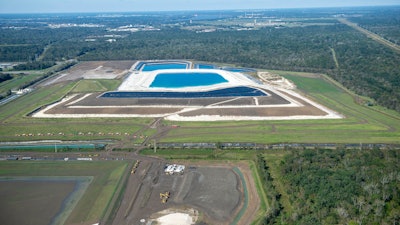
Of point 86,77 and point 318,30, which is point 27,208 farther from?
point 318,30

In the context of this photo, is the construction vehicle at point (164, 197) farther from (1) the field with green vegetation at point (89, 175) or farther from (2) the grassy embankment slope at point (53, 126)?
(2) the grassy embankment slope at point (53, 126)

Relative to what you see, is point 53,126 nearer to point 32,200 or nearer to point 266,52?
point 32,200

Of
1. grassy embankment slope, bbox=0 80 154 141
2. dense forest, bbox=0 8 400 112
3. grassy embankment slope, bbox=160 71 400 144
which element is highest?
dense forest, bbox=0 8 400 112

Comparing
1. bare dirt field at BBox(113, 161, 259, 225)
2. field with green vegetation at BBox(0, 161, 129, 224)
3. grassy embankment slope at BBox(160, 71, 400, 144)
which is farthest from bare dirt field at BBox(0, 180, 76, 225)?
grassy embankment slope at BBox(160, 71, 400, 144)

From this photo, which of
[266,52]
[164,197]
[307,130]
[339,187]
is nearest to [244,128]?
[307,130]

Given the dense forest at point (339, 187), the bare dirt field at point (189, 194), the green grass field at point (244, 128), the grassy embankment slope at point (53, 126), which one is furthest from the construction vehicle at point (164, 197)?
the grassy embankment slope at point (53, 126)

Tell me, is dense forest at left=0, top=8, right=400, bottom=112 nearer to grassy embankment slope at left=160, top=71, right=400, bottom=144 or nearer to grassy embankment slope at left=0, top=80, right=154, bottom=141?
grassy embankment slope at left=160, top=71, right=400, bottom=144
